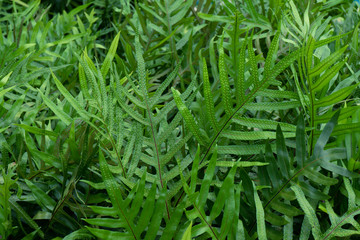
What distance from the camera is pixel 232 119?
298 mm

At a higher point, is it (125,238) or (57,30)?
(57,30)

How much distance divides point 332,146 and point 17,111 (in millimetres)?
290

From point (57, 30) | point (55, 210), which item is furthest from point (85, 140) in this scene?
point (57, 30)

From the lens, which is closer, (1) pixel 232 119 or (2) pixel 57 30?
(1) pixel 232 119

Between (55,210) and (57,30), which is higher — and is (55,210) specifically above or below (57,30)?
below

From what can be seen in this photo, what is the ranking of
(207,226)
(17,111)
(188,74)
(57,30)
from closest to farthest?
(207,226), (17,111), (188,74), (57,30)

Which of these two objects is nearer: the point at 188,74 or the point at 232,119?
the point at 232,119

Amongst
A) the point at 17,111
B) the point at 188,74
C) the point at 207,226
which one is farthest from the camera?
the point at 188,74

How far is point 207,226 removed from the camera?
26 centimetres

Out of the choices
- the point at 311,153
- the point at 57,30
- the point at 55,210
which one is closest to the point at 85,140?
the point at 55,210

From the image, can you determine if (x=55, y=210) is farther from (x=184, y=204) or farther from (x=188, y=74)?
(x=188, y=74)

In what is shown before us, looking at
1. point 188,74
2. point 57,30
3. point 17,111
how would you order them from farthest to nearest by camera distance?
point 57,30 < point 188,74 < point 17,111

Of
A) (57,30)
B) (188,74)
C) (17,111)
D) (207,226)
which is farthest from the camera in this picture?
(57,30)

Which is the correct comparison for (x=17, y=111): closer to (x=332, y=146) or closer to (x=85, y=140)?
(x=85, y=140)
